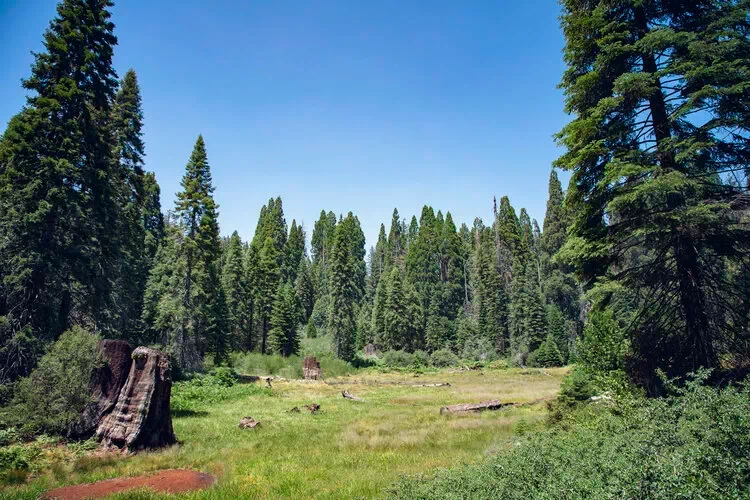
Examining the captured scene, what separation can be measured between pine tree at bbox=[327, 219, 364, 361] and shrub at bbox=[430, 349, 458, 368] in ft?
40.3

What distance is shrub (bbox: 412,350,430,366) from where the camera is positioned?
56.6 meters

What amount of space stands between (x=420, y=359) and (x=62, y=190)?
47.4 meters

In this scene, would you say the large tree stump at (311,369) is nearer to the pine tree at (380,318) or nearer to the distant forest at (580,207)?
the distant forest at (580,207)

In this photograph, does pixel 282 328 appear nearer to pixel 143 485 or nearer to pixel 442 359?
pixel 442 359

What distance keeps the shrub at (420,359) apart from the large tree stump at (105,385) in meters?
45.9

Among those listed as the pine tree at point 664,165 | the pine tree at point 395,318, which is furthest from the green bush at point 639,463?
the pine tree at point 395,318

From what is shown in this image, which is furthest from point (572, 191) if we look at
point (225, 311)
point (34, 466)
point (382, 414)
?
point (225, 311)

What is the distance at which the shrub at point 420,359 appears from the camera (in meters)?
56.6

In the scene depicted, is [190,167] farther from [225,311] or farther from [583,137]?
[583,137]

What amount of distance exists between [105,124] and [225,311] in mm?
27083

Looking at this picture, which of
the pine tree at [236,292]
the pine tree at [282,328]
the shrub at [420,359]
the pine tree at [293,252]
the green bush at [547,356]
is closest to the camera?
the green bush at [547,356]

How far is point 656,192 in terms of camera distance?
988cm

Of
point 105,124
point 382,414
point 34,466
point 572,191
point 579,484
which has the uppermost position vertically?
point 105,124

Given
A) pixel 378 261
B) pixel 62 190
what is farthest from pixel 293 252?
pixel 62 190
